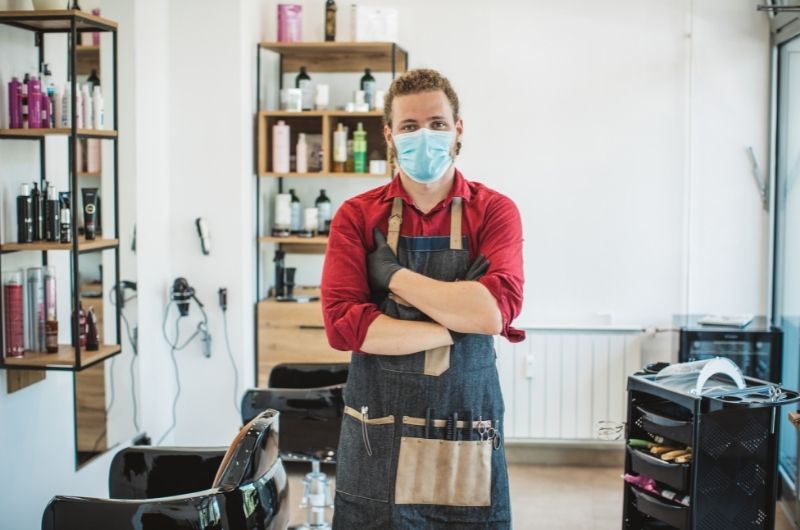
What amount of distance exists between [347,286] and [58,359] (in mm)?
1628

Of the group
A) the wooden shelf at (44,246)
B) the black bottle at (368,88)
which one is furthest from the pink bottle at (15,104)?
the black bottle at (368,88)

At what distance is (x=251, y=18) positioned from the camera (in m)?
4.88

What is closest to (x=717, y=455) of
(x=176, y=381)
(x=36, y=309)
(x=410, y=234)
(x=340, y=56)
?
(x=410, y=234)

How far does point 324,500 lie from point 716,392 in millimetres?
1859

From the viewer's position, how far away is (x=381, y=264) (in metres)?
2.17

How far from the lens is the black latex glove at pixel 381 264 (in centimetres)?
215

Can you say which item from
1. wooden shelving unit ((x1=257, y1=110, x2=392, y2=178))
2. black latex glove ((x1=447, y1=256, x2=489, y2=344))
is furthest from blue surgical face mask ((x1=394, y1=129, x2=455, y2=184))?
wooden shelving unit ((x1=257, y1=110, x2=392, y2=178))

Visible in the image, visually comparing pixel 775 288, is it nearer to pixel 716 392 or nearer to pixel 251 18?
pixel 716 392

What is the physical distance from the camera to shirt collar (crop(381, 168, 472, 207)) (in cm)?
221

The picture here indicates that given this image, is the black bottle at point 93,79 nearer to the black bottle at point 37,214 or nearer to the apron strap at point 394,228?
the black bottle at point 37,214

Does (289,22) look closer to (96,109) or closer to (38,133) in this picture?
(96,109)

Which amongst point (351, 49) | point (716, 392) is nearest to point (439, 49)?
point (351, 49)

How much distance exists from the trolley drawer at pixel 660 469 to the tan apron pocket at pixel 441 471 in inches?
40.0

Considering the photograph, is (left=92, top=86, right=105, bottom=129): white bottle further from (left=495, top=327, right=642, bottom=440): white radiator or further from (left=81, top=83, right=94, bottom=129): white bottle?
(left=495, top=327, right=642, bottom=440): white radiator
